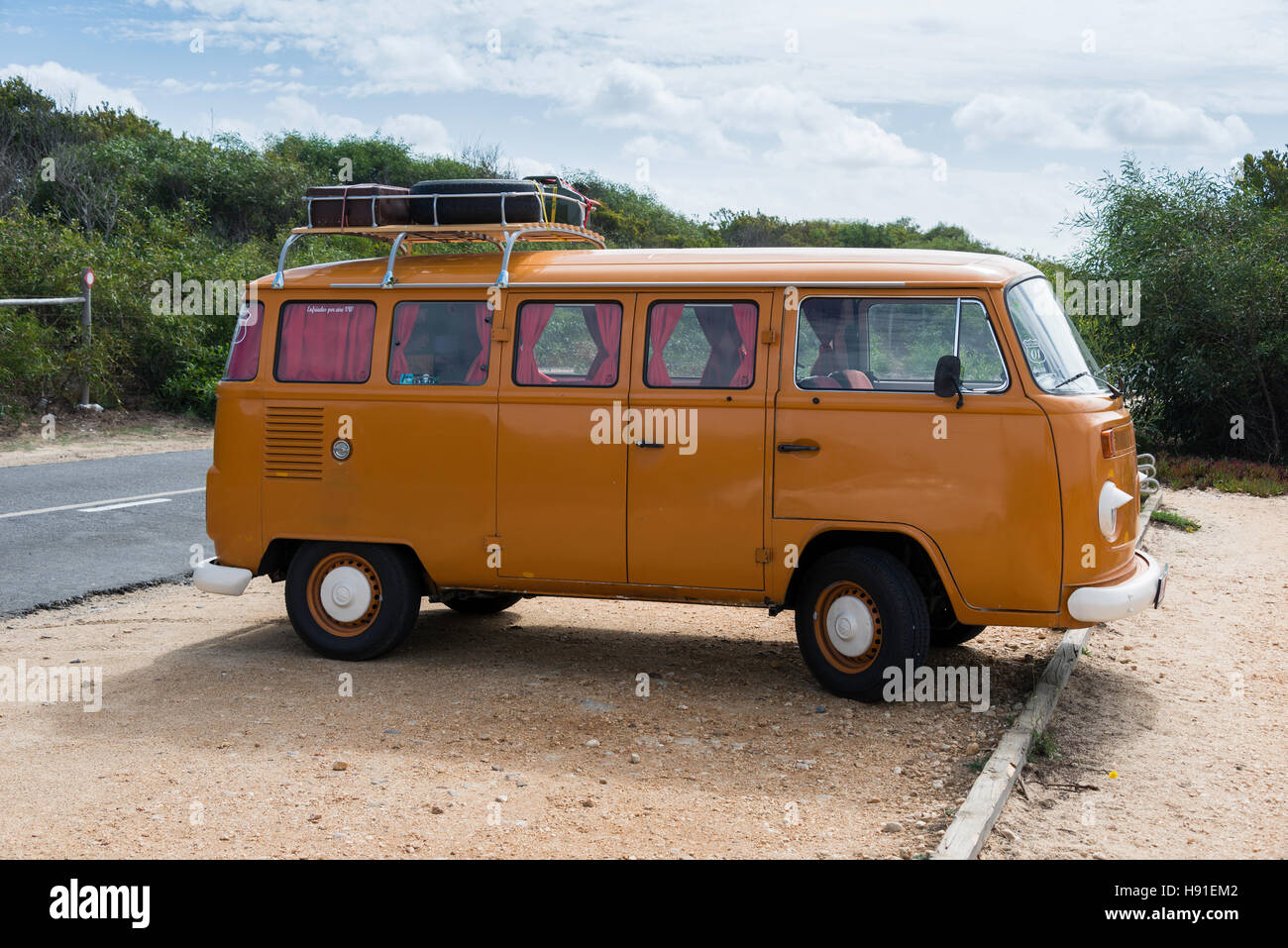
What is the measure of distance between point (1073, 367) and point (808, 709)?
7.58 feet

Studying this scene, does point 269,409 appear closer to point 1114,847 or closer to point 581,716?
point 581,716

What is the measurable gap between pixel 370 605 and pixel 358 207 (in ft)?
7.85

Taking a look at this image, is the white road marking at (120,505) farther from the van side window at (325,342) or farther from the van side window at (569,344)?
the van side window at (569,344)

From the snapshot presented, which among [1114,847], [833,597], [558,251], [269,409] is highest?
[558,251]

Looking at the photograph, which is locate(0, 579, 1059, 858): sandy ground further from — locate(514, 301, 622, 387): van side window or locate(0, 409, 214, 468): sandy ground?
locate(0, 409, 214, 468): sandy ground

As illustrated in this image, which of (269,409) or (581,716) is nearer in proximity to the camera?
(581,716)

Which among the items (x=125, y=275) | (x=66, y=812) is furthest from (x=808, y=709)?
(x=125, y=275)

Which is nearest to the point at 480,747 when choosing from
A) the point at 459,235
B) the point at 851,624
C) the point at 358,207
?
the point at 851,624

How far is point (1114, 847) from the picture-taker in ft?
16.6

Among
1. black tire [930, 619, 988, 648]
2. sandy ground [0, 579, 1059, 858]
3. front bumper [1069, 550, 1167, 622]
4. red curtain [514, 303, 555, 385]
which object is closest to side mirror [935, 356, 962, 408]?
front bumper [1069, 550, 1167, 622]

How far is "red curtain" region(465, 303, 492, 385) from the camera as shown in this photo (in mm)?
7336

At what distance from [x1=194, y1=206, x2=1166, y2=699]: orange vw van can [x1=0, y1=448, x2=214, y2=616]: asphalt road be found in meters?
2.67

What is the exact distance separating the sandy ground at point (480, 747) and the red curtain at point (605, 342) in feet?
5.74

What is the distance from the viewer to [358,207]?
25.1 ft
